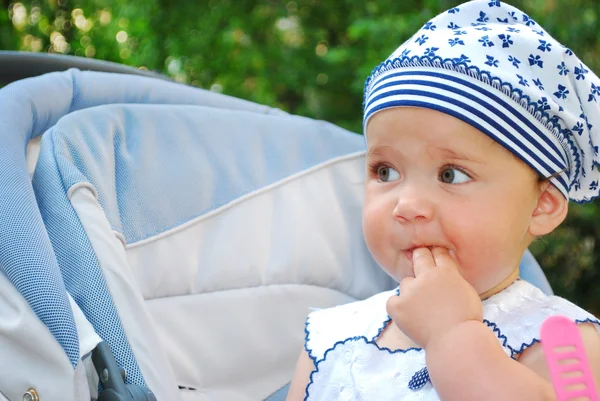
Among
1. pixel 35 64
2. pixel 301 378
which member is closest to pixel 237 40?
pixel 35 64

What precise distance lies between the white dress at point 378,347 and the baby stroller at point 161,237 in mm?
136

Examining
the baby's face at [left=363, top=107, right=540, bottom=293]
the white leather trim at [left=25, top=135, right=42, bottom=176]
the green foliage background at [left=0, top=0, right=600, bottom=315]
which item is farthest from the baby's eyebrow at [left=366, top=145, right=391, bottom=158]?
the green foliage background at [left=0, top=0, right=600, bottom=315]

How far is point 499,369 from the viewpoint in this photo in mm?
810

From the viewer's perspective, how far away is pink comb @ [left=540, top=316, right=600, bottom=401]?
2.01ft

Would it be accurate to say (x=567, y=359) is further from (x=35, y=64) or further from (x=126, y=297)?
(x=35, y=64)

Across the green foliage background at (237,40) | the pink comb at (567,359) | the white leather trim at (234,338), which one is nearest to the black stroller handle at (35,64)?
the white leather trim at (234,338)

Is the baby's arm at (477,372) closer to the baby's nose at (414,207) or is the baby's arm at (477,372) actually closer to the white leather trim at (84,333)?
the baby's nose at (414,207)

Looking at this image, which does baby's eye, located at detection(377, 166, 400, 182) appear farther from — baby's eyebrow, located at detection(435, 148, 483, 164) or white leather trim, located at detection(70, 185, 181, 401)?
white leather trim, located at detection(70, 185, 181, 401)

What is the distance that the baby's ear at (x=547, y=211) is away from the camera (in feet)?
3.24

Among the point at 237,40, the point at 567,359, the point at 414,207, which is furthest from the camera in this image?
the point at 237,40

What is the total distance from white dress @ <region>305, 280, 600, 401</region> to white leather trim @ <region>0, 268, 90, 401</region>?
0.36m

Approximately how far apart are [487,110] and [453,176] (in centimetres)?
8

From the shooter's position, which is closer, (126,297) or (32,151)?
(126,297)

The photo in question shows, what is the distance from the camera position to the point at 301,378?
3.56ft
